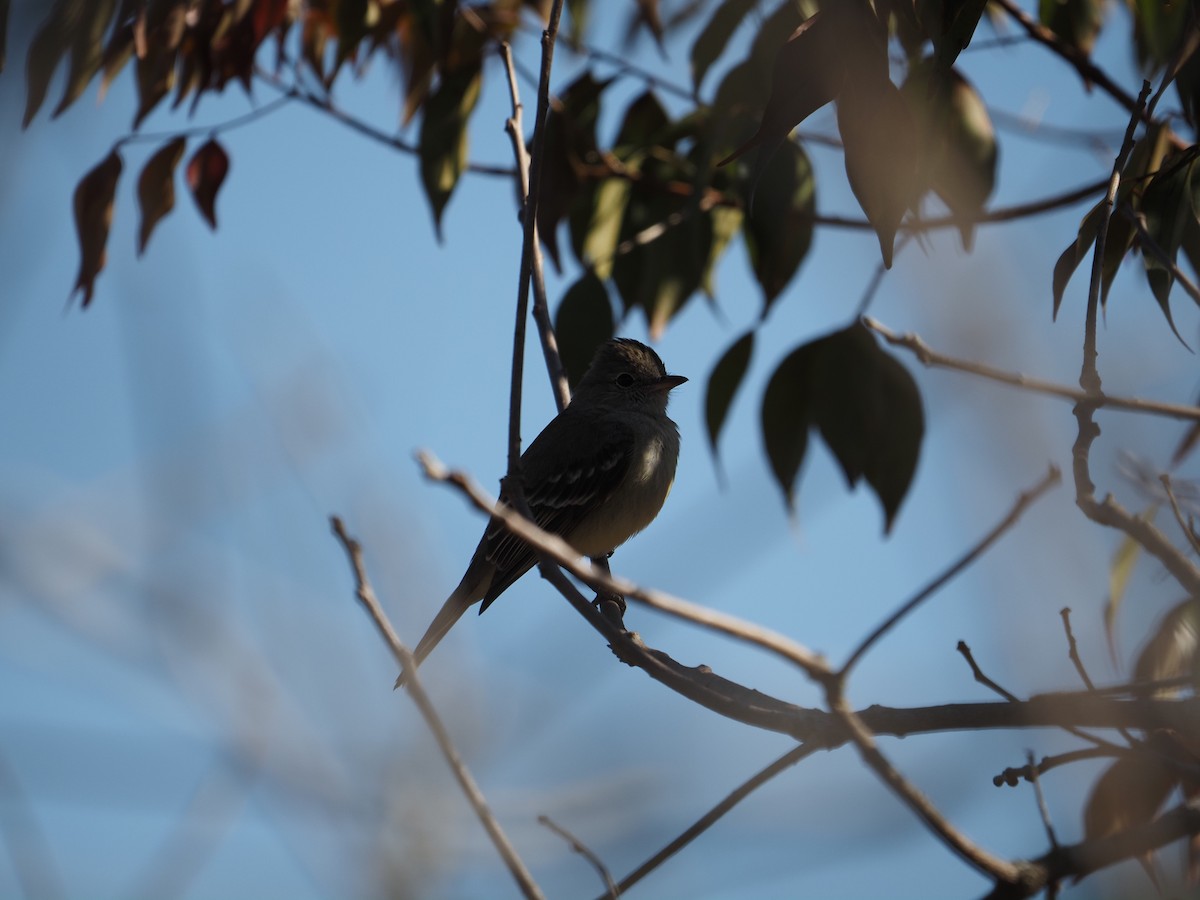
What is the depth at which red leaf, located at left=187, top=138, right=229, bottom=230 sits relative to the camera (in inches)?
183

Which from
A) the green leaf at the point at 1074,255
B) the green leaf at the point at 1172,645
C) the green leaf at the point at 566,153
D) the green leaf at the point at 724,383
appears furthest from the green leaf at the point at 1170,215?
the green leaf at the point at 566,153

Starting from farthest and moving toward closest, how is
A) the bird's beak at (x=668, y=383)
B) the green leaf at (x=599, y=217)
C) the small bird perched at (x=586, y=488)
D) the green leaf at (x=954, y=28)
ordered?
the bird's beak at (x=668, y=383) → the small bird perched at (x=586, y=488) → the green leaf at (x=599, y=217) → the green leaf at (x=954, y=28)

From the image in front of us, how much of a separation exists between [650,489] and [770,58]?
2.02 m

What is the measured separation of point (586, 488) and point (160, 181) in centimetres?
219

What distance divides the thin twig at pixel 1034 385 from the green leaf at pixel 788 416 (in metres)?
1.80

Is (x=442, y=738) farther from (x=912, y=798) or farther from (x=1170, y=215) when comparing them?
(x=1170, y=215)

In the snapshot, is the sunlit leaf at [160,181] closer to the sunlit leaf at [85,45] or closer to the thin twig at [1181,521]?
the sunlit leaf at [85,45]

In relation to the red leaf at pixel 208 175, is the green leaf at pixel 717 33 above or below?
below

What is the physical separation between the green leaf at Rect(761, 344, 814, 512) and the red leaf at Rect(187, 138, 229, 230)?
86.0 inches

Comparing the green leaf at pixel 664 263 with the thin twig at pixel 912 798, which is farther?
the green leaf at pixel 664 263

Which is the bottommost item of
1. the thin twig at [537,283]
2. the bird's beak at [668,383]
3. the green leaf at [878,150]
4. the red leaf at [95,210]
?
the green leaf at [878,150]

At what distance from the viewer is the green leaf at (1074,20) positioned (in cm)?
427

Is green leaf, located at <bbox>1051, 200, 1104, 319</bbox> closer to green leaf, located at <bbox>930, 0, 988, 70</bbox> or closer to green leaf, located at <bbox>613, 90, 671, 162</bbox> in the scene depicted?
green leaf, located at <bbox>930, 0, 988, 70</bbox>

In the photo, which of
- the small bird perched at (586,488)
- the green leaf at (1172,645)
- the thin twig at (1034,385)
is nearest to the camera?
the thin twig at (1034,385)
